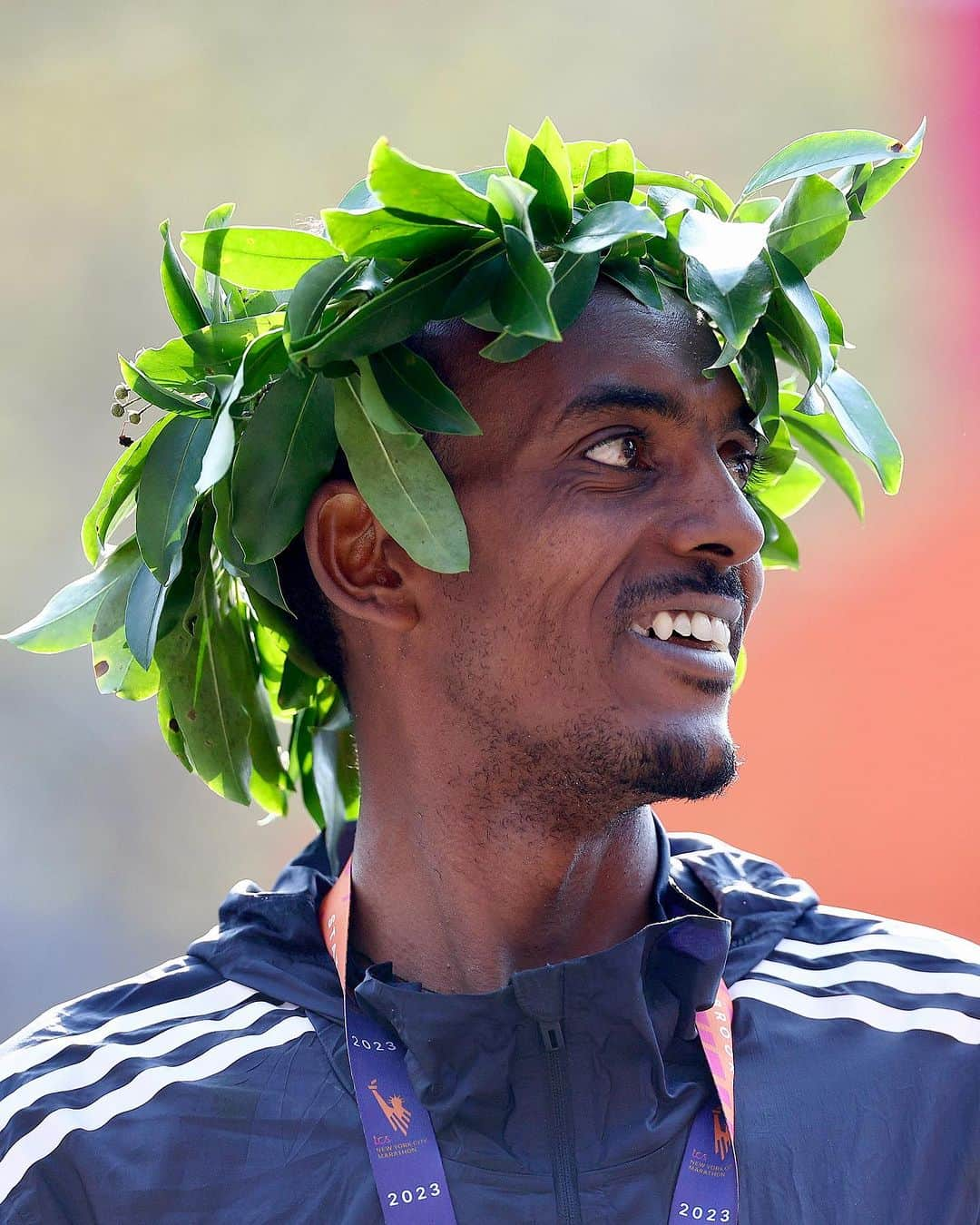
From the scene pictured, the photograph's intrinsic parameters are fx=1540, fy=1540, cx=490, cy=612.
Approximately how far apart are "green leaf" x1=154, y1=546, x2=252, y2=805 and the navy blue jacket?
448 millimetres

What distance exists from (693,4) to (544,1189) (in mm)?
4691

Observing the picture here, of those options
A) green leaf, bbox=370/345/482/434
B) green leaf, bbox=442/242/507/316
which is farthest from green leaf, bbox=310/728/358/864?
green leaf, bbox=442/242/507/316

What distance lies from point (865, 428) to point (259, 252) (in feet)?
2.97

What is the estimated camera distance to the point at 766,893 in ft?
7.95

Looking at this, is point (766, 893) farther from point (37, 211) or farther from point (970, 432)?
point (37, 211)

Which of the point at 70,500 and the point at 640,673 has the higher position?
the point at 70,500

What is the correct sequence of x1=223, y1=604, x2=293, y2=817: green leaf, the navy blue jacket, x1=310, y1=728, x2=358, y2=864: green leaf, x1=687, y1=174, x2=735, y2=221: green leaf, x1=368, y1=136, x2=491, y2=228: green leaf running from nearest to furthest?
x1=368, y1=136, x2=491, y2=228: green leaf < the navy blue jacket < x1=687, y1=174, x2=735, y2=221: green leaf < x1=223, y1=604, x2=293, y2=817: green leaf < x1=310, y1=728, x2=358, y2=864: green leaf

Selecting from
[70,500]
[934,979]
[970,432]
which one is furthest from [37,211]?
[934,979]

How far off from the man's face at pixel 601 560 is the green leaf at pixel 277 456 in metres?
0.21

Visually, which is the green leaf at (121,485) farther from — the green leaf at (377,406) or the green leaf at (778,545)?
the green leaf at (778,545)

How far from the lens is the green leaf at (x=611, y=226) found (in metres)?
2.01

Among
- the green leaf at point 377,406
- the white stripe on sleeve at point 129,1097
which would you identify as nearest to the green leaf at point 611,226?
the green leaf at point 377,406

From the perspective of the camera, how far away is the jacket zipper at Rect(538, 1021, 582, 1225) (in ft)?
6.43

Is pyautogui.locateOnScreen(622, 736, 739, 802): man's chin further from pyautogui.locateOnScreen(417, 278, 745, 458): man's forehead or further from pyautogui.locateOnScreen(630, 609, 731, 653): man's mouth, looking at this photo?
pyautogui.locateOnScreen(417, 278, 745, 458): man's forehead
